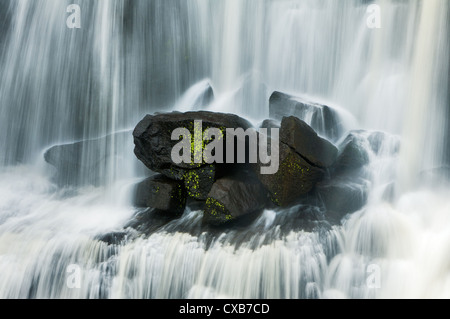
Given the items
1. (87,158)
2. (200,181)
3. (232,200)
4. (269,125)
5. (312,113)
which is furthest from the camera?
(87,158)

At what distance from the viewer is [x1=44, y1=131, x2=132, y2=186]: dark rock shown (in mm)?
8094

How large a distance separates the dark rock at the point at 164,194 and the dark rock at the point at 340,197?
209cm

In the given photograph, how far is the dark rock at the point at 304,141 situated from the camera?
6.14 meters

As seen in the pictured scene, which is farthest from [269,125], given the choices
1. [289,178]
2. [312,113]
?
[289,178]

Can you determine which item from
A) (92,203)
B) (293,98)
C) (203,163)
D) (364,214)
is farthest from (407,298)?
(92,203)

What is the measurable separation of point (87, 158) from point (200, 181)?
2993 mm

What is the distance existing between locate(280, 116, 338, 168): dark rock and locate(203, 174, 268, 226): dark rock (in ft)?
2.69

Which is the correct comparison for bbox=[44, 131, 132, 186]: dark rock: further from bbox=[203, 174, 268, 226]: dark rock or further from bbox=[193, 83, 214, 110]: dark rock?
bbox=[203, 174, 268, 226]: dark rock

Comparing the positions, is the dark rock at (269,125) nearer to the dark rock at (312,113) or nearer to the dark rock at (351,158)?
the dark rock at (312,113)

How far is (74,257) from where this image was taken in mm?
5953

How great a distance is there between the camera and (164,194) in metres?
6.46

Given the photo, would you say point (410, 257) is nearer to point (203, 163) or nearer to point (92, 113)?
point (203, 163)

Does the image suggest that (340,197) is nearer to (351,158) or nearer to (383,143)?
(351,158)

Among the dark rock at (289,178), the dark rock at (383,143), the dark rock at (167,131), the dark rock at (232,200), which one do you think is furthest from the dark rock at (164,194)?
the dark rock at (383,143)
